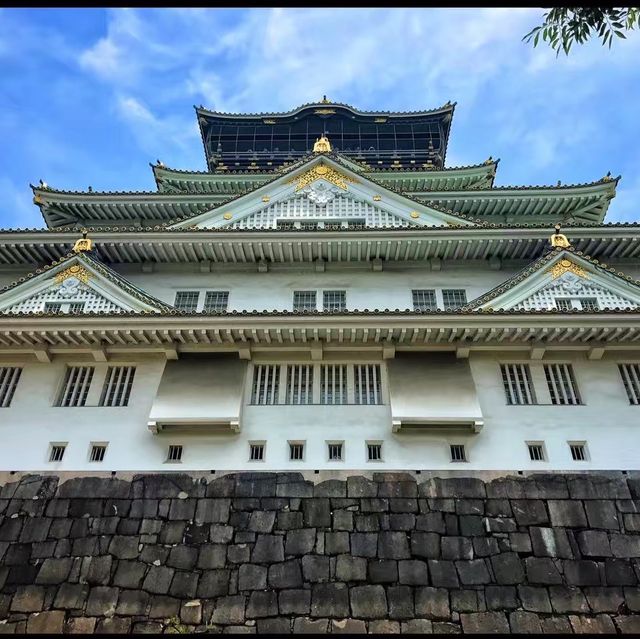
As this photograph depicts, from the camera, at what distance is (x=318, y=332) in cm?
1411

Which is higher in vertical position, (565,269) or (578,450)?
(565,269)

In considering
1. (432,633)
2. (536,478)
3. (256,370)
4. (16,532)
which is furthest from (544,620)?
(16,532)

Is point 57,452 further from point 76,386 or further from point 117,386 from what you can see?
point 117,386

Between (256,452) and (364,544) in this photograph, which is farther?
(256,452)

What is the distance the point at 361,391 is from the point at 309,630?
19.2 feet

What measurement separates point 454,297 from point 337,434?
256 inches

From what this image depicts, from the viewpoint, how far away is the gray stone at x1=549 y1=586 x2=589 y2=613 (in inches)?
420

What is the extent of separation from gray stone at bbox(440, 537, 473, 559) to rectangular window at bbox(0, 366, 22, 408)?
11173mm

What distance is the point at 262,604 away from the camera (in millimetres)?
10938

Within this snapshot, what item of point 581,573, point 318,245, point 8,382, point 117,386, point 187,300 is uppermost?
point 318,245

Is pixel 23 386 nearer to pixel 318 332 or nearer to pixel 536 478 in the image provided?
pixel 318 332

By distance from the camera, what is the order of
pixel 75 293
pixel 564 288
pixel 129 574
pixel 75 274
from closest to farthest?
pixel 129 574 < pixel 564 288 < pixel 75 293 < pixel 75 274

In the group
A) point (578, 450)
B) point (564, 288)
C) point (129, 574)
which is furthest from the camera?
point (564, 288)

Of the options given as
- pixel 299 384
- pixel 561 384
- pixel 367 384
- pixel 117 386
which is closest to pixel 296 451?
pixel 299 384
